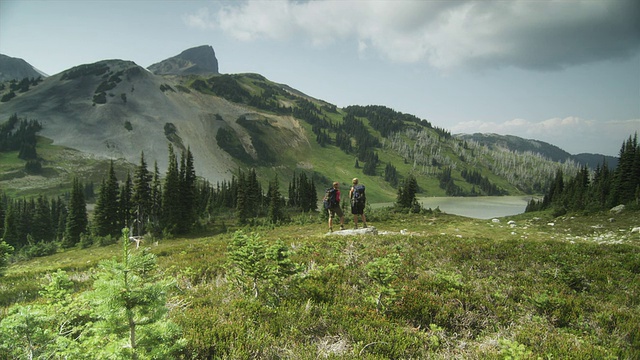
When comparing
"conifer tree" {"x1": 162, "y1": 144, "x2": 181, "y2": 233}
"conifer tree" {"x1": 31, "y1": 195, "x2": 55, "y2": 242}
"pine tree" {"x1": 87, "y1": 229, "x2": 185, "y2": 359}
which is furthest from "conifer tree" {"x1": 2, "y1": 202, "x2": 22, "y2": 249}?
"pine tree" {"x1": 87, "y1": 229, "x2": 185, "y2": 359}

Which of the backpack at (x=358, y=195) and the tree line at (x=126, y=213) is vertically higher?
the backpack at (x=358, y=195)

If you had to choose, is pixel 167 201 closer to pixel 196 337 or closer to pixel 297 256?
pixel 297 256

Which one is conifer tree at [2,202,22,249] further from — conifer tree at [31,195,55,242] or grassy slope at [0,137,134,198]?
grassy slope at [0,137,134,198]

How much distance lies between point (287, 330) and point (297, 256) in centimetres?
527

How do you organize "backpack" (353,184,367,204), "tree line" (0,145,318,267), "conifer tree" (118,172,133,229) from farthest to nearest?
"conifer tree" (118,172,133,229), "tree line" (0,145,318,267), "backpack" (353,184,367,204)

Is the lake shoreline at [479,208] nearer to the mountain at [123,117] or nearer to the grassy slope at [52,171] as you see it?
the mountain at [123,117]

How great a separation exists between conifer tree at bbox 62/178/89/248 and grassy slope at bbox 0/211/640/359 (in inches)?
2222

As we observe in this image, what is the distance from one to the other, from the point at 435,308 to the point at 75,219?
70376 millimetres

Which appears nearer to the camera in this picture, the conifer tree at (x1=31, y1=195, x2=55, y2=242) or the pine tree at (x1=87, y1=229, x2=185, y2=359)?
the pine tree at (x1=87, y1=229, x2=185, y2=359)

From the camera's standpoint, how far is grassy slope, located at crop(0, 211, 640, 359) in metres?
4.43

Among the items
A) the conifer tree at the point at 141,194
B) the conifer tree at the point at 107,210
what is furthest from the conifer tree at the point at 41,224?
the conifer tree at the point at 141,194

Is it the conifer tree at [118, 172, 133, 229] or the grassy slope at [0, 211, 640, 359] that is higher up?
the grassy slope at [0, 211, 640, 359]

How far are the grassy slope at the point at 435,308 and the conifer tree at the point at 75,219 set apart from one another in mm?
56440

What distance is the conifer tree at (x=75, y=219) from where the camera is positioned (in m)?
52.9
